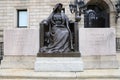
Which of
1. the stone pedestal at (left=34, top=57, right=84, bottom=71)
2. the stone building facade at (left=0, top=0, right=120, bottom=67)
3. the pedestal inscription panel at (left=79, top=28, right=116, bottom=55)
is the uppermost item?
the stone building facade at (left=0, top=0, right=120, bottom=67)

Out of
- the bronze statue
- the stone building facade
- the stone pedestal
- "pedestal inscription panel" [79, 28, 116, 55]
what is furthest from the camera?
the stone building facade

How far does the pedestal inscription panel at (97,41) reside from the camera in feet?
34.0

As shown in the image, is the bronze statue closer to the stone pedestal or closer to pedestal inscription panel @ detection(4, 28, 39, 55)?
the stone pedestal

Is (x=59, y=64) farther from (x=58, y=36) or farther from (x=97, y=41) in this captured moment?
(x=97, y=41)

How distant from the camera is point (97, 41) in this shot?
1041 cm

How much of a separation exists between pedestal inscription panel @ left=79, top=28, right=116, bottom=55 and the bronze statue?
1158 millimetres

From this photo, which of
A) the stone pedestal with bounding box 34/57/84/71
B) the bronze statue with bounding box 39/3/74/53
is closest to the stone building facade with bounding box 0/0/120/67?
the bronze statue with bounding box 39/3/74/53

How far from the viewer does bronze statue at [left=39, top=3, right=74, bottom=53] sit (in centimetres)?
929

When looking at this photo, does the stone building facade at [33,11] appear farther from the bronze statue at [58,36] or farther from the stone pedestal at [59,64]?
the stone pedestal at [59,64]

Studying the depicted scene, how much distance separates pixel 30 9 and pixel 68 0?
352 cm

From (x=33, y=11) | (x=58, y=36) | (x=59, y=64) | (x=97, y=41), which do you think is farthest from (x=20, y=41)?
(x=33, y=11)

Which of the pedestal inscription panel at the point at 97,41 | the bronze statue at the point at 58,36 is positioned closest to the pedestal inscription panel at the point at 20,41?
the bronze statue at the point at 58,36

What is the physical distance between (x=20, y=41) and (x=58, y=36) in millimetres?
1755

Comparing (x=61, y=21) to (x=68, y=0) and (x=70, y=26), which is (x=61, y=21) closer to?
(x=70, y=26)
